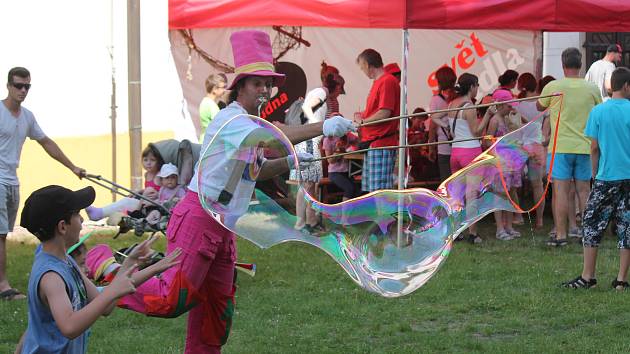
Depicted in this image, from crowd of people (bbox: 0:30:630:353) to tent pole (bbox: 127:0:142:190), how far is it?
1773 millimetres

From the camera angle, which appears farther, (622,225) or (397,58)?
(397,58)

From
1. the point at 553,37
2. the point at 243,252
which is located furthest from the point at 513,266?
the point at 553,37

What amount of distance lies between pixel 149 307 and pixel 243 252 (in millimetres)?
5412

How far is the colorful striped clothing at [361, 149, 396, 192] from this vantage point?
394 inches

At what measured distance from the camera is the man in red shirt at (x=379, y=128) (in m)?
10.1

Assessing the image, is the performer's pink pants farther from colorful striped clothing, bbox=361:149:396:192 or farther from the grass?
colorful striped clothing, bbox=361:149:396:192

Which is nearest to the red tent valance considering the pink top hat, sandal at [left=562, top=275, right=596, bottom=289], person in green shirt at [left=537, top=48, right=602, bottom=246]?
person in green shirt at [left=537, top=48, right=602, bottom=246]

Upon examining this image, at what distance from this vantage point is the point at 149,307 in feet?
16.5

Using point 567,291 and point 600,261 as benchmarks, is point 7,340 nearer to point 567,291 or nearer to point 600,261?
point 567,291

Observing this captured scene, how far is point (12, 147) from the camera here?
8.48 m

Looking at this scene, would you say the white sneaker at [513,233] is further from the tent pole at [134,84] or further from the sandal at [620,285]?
the tent pole at [134,84]

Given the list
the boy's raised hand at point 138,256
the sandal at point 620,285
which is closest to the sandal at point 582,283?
the sandal at point 620,285

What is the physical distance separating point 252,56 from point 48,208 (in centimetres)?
171

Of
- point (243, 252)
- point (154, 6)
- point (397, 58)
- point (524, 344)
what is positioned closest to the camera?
point (524, 344)
